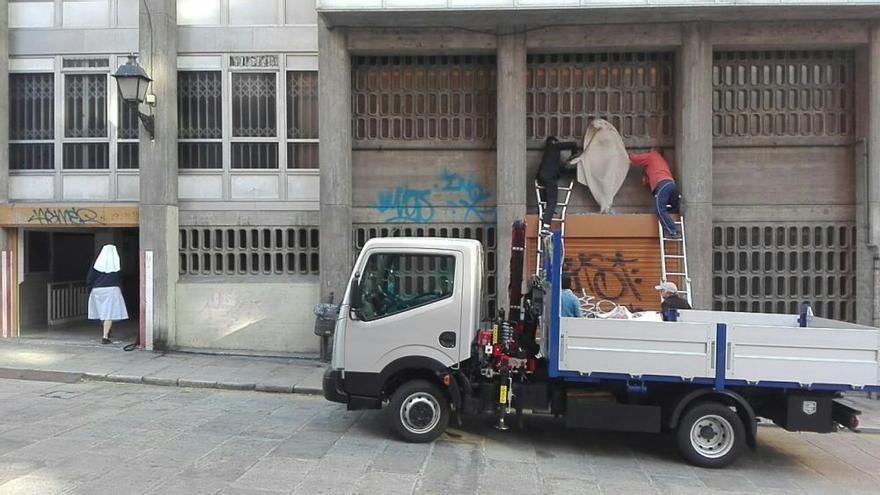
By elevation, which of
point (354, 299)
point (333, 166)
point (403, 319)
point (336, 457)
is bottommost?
point (336, 457)

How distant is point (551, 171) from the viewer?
10867 millimetres

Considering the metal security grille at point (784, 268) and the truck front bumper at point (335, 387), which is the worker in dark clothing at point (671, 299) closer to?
the metal security grille at point (784, 268)

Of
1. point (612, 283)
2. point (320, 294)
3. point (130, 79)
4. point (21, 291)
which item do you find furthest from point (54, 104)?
point (612, 283)

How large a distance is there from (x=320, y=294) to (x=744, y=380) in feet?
24.1

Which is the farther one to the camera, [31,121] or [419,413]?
[31,121]

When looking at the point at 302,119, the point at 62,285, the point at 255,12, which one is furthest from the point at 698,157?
the point at 62,285

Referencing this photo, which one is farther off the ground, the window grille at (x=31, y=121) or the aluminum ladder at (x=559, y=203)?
the window grille at (x=31, y=121)

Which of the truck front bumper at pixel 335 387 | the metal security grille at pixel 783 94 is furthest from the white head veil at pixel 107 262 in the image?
the metal security grille at pixel 783 94

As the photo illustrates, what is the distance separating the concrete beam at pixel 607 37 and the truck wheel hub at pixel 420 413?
692 centimetres

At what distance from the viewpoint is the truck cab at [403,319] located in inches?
256

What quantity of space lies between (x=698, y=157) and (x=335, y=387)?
748cm

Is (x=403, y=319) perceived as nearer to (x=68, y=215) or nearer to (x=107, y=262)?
(x=107, y=262)

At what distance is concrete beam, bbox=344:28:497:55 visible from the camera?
1069 cm

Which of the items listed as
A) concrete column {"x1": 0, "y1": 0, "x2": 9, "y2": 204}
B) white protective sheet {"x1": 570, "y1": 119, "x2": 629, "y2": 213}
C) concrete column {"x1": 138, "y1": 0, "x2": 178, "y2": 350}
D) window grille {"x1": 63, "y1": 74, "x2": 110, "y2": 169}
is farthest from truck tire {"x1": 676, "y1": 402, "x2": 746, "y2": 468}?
concrete column {"x1": 0, "y1": 0, "x2": 9, "y2": 204}
